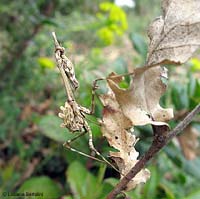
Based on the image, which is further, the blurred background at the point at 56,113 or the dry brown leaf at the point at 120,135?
the blurred background at the point at 56,113

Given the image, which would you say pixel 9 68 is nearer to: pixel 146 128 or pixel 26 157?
pixel 26 157

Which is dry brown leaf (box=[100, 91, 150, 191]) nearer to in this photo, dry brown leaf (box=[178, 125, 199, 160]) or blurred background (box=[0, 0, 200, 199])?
blurred background (box=[0, 0, 200, 199])

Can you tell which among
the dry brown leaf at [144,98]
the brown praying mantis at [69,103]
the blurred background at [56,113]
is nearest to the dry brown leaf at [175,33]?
the dry brown leaf at [144,98]

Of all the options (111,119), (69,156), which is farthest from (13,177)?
(111,119)

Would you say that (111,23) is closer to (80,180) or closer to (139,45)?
(139,45)

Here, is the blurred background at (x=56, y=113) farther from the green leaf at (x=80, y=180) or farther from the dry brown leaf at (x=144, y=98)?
the dry brown leaf at (x=144, y=98)

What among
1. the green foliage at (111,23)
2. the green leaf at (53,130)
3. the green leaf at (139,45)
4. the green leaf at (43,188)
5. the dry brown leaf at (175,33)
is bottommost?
the green leaf at (43,188)

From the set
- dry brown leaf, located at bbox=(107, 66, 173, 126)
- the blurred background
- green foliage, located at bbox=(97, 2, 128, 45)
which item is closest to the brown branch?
dry brown leaf, located at bbox=(107, 66, 173, 126)
